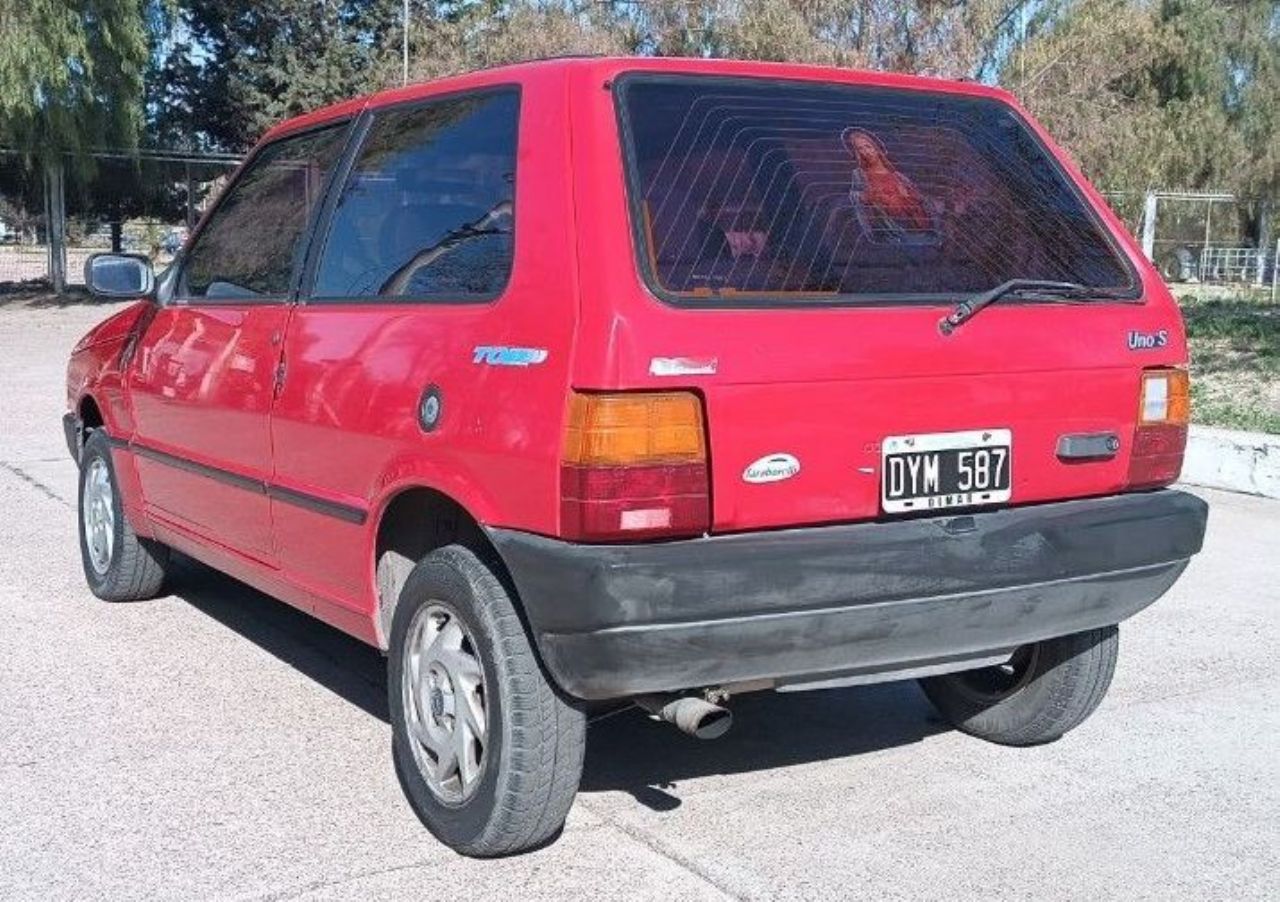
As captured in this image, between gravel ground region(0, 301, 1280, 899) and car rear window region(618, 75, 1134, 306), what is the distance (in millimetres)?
1413

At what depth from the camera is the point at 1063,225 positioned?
4.08 m

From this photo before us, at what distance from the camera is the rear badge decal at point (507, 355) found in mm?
3328

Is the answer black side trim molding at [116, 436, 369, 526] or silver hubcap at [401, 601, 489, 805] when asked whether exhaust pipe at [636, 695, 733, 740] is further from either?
black side trim molding at [116, 436, 369, 526]

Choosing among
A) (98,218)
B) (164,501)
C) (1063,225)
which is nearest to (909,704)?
(1063,225)

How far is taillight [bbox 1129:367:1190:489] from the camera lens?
3.92 m

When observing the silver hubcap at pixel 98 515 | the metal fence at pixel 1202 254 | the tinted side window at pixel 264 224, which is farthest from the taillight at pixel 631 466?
the metal fence at pixel 1202 254

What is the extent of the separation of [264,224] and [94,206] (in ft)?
88.8

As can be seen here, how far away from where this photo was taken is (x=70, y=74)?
24.3m

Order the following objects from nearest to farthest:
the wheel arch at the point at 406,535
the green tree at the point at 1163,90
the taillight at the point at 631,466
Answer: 1. the taillight at the point at 631,466
2. the wheel arch at the point at 406,535
3. the green tree at the point at 1163,90

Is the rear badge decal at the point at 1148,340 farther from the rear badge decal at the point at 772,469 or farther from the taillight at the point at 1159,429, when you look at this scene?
the rear badge decal at the point at 772,469

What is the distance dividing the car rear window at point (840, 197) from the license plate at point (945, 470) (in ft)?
1.22

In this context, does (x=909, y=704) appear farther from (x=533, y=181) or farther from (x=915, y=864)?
(x=533, y=181)

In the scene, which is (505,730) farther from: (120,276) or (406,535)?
(120,276)

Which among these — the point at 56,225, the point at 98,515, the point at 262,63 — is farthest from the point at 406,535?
the point at 262,63
